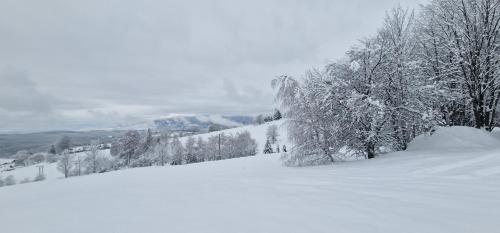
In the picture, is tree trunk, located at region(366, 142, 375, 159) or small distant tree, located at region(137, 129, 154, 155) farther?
small distant tree, located at region(137, 129, 154, 155)

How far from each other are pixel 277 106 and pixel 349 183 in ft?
25.8

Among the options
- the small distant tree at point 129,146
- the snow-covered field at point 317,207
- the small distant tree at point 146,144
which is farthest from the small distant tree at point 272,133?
the snow-covered field at point 317,207

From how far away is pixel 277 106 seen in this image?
44.3ft

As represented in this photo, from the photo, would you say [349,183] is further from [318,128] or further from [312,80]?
[312,80]

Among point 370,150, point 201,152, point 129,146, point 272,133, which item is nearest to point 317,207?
point 370,150

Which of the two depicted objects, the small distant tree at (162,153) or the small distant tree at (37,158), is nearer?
the small distant tree at (162,153)

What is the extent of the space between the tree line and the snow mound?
0.53m

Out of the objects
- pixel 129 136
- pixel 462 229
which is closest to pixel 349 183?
pixel 462 229

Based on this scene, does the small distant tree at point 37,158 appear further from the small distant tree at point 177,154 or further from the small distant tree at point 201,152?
the small distant tree at point 201,152

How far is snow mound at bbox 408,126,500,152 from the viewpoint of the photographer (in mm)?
10156

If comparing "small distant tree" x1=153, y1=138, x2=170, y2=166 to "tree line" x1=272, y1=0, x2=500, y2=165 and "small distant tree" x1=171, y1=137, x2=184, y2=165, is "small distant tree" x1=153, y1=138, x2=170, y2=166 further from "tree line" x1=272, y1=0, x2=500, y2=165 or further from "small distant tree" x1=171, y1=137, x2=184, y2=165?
"tree line" x1=272, y1=0, x2=500, y2=165

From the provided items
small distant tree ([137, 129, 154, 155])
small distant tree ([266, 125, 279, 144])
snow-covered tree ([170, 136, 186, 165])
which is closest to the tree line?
snow-covered tree ([170, 136, 186, 165])

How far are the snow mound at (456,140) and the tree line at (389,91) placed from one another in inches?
20.9

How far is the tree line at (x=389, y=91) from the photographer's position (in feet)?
36.3
